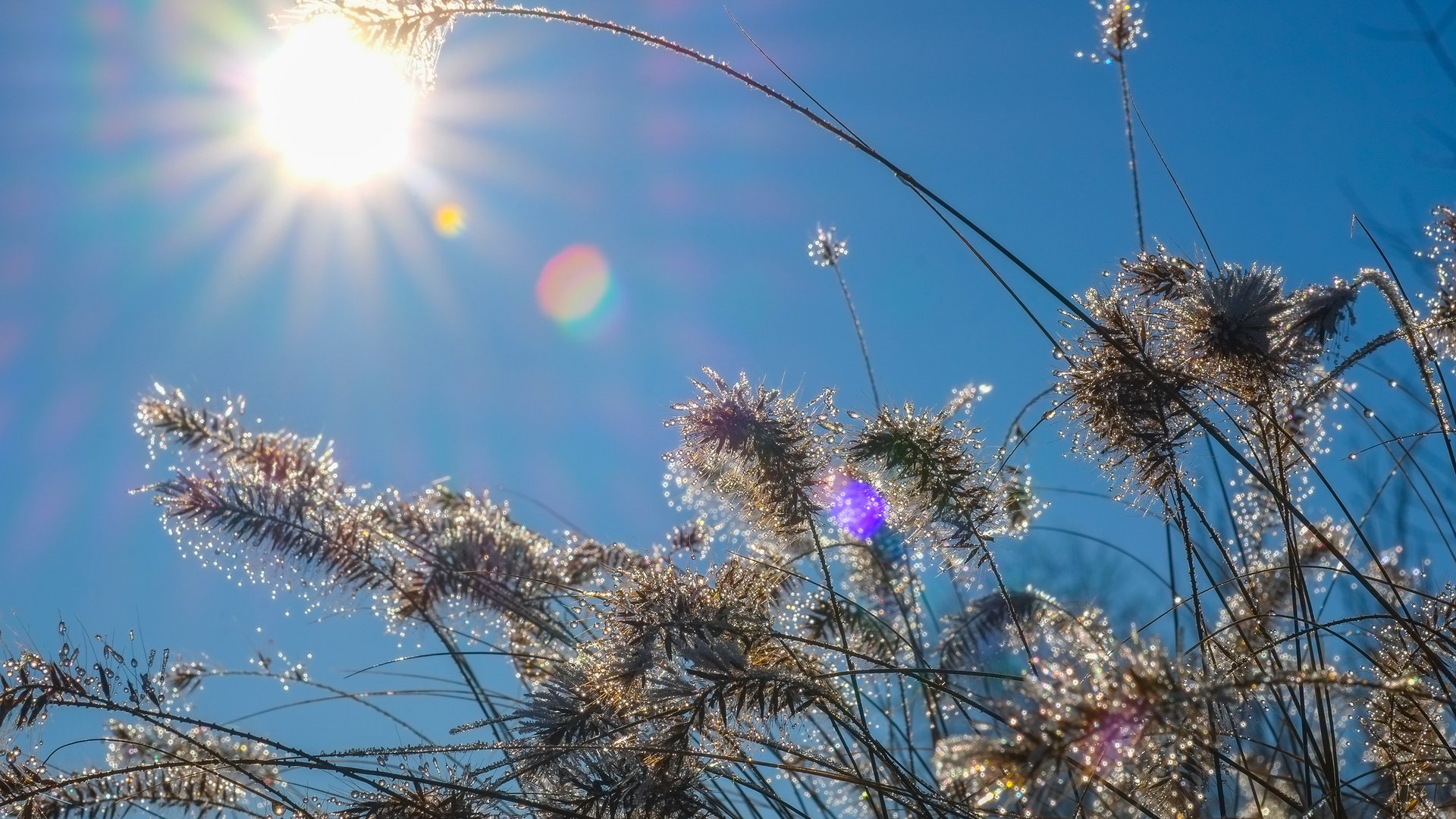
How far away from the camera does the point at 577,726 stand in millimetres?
2000

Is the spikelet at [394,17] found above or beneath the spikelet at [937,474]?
above

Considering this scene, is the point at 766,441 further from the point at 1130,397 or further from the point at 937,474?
the point at 1130,397

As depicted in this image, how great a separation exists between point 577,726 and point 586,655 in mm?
230

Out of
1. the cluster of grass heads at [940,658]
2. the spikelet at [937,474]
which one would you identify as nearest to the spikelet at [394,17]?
the cluster of grass heads at [940,658]

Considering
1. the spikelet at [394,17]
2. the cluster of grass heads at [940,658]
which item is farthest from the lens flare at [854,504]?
the spikelet at [394,17]

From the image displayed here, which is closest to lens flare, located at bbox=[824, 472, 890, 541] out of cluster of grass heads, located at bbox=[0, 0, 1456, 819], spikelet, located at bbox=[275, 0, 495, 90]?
cluster of grass heads, located at bbox=[0, 0, 1456, 819]

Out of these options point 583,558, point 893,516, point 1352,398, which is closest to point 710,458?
point 893,516

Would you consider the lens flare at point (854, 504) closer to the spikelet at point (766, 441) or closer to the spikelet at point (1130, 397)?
the spikelet at point (766, 441)

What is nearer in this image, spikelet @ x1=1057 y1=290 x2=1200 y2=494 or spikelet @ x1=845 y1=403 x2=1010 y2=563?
spikelet @ x1=1057 y1=290 x2=1200 y2=494

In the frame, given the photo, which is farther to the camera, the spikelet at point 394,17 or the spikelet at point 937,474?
the spikelet at point 937,474

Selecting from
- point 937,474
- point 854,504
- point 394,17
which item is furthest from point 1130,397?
point 394,17

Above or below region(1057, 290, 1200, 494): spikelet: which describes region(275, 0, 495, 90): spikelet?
above

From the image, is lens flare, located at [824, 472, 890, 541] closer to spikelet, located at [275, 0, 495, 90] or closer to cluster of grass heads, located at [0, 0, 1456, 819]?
cluster of grass heads, located at [0, 0, 1456, 819]

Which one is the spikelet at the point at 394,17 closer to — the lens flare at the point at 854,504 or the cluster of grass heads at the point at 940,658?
the cluster of grass heads at the point at 940,658
